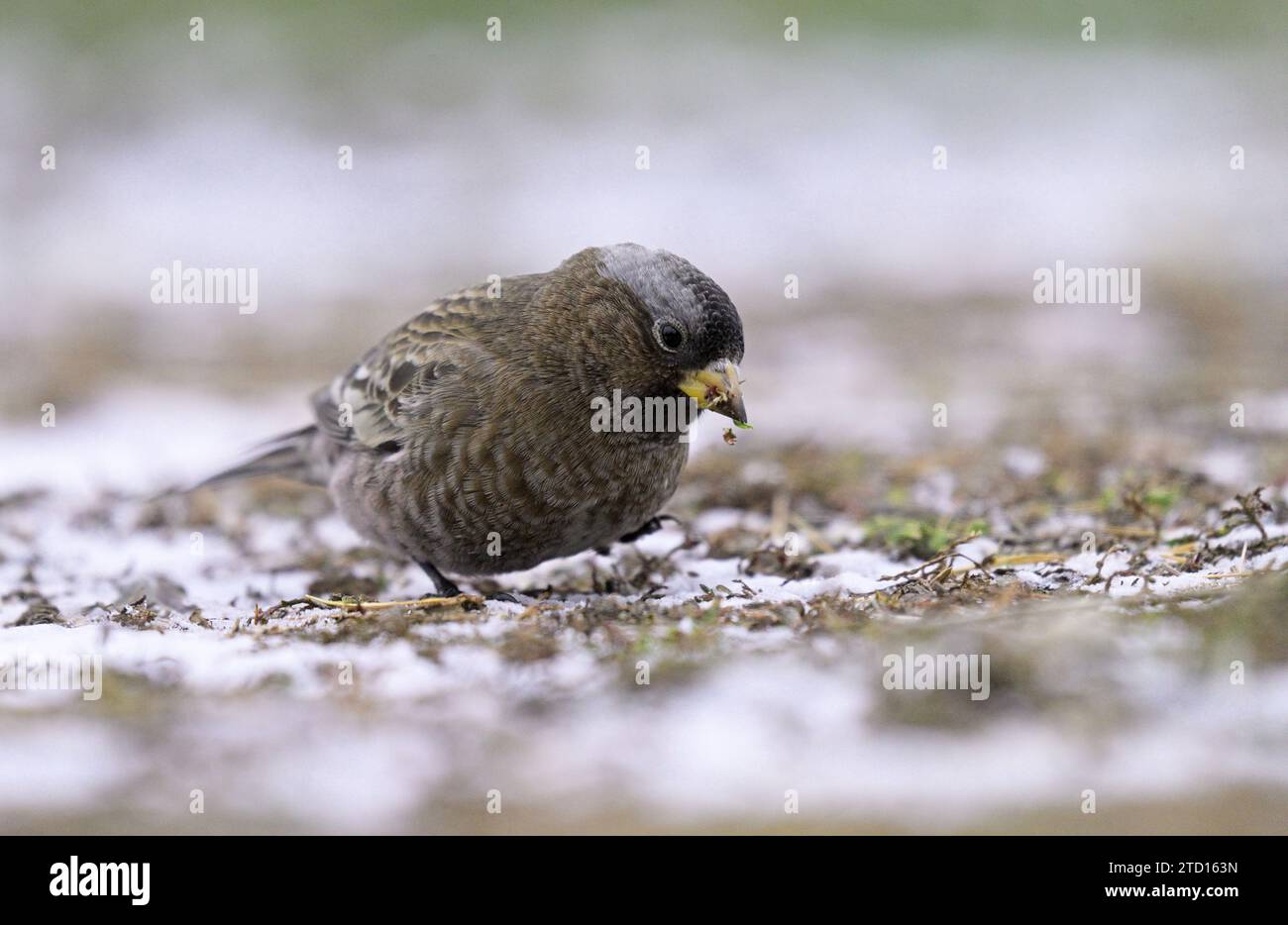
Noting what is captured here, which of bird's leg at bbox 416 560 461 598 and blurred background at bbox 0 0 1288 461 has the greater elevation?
blurred background at bbox 0 0 1288 461

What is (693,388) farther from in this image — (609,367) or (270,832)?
(270,832)

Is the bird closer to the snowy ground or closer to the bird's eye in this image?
the bird's eye

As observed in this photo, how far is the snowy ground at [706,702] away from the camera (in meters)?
3.51

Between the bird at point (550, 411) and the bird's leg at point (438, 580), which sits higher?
the bird at point (550, 411)

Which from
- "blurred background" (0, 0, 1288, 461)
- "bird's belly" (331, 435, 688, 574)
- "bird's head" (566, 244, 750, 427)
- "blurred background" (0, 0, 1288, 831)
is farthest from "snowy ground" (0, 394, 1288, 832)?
"blurred background" (0, 0, 1288, 461)

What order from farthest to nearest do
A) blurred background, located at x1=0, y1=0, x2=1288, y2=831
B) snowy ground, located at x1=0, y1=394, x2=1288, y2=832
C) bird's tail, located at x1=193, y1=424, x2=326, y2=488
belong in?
bird's tail, located at x1=193, y1=424, x2=326, y2=488 → blurred background, located at x1=0, y1=0, x2=1288, y2=831 → snowy ground, located at x1=0, y1=394, x2=1288, y2=832

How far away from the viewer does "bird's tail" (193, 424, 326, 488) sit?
21.5 ft

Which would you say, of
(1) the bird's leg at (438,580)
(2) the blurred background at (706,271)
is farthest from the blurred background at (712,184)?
(1) the bird's leg at (438,580)

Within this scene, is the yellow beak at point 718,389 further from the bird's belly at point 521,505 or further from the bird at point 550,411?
the bird's belly at point 521,505

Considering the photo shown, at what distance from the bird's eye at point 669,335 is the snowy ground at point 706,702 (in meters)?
0.95

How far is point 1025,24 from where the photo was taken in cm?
1919

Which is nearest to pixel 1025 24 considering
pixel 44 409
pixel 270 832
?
pixel 44 409

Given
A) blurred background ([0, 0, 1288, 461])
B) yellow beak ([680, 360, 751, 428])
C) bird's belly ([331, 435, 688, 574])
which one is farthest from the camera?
blurred background ([0, 0, 1288, 461])

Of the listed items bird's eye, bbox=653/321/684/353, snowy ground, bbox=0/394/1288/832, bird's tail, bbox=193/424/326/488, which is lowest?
snowy ground, bbox=0/394/1288/832
